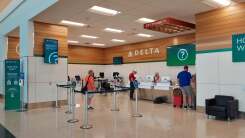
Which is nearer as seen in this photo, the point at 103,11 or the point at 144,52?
the point at 103,11

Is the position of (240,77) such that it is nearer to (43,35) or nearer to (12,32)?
(43,35)

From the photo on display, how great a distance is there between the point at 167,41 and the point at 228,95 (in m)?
6.01

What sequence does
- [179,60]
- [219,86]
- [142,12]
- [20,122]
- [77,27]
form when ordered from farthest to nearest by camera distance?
[179,60], [77,27], [142,12], [219,86], [20,122]

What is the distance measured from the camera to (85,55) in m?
17.1

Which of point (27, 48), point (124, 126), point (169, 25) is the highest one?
point (169, 25)

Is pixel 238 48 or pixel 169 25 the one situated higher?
pixel 169 25

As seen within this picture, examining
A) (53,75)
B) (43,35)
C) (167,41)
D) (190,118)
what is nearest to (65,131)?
(190,118)

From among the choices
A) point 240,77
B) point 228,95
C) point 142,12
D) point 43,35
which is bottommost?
point 228,95

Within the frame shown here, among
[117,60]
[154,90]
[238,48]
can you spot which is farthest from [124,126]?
[117,60]

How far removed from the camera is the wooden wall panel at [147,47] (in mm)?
11827

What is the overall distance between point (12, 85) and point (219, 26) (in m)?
7.88

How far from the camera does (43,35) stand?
9.30 metres

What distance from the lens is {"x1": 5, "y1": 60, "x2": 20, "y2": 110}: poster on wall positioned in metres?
8.57

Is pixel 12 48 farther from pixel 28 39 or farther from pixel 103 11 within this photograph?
pixel 103 11
